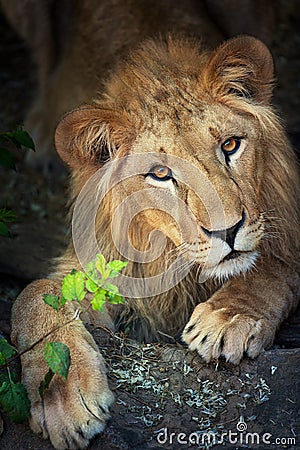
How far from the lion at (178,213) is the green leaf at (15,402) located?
0.05m

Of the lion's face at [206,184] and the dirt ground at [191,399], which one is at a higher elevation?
the lion's face at [206,184]

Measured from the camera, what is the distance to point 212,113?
323 centimetres

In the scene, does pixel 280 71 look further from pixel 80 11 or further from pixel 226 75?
pixel 226 75

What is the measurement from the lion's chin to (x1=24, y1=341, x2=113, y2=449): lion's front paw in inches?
20.5

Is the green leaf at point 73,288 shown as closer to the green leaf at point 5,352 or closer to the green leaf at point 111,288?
the green leaf at point 111,288

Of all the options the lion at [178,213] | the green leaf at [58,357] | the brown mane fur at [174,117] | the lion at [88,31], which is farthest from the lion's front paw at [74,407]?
the lion at [88,31]

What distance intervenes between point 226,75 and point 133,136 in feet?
1.33

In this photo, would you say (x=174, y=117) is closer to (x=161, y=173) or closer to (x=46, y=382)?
(x=161, y=173)

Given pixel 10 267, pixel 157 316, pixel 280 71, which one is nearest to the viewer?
pixel 157 316

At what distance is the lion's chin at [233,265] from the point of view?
122 inches

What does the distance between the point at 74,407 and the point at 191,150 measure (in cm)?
93

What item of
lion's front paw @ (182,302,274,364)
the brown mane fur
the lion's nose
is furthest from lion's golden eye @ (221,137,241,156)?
lion's front paw @ (182,302,274,364)

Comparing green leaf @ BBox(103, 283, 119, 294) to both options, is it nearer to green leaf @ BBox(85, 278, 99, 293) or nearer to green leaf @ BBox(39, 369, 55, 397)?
green leaf @ BBox(85, 278, 99, 293)

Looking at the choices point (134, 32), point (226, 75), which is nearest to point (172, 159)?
point (226, 75)
